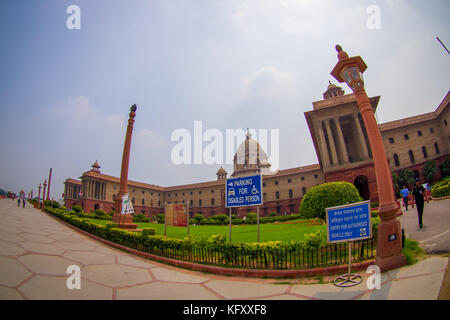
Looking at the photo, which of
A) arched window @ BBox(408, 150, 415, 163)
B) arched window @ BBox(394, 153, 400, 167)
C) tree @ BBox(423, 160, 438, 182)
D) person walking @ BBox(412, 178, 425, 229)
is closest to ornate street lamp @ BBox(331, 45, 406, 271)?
person walking @ BBox(412, 178, 425, 229)

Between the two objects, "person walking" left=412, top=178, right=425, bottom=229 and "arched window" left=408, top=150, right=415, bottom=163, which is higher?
"arched window" left=408, top=150, right=415, bottom=163

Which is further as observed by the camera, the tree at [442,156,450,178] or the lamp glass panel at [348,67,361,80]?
the tree at [442,156,450,178]

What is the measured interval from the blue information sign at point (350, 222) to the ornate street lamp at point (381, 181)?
61 centimetres

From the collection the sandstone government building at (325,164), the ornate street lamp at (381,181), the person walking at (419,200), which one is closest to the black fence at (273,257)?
the ornate street lamp at (381,181)

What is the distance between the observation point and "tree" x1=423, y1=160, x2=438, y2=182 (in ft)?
101

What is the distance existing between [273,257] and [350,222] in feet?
6.20

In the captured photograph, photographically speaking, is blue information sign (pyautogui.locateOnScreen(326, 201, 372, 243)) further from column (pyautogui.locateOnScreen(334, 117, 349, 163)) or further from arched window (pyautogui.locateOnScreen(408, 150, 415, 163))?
arched window (pyautogui.locateOnScreen(408, 150, 415, 163))

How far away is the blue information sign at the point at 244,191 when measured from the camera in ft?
22.3

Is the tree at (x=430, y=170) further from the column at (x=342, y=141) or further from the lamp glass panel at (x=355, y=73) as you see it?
the lamp glass panel at (x=355, y=73)

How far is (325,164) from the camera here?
2720cm

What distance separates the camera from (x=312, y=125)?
3041cm
